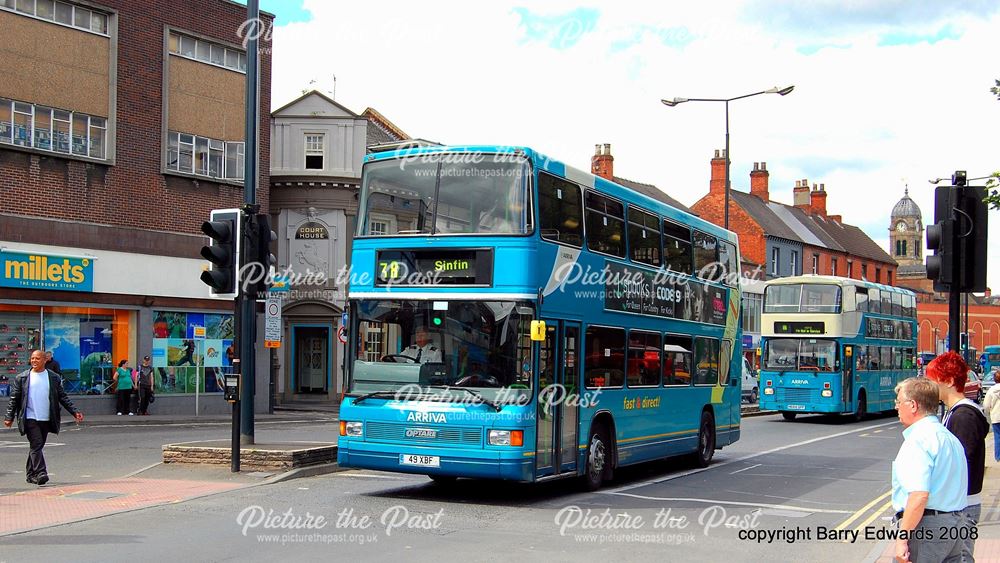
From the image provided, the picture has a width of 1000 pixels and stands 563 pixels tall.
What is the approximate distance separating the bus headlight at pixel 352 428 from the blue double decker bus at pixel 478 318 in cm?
2

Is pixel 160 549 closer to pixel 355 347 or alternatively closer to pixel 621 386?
pixel 355 347

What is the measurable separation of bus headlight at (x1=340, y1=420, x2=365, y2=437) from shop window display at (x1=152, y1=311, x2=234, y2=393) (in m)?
17.7

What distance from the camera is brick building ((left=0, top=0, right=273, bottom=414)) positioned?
2642cm

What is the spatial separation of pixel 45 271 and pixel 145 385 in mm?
4245

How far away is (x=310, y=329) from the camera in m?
39.8

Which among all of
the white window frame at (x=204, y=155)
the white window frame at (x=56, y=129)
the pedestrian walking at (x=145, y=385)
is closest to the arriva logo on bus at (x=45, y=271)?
the pedestrian walking at (x=145, y=385)

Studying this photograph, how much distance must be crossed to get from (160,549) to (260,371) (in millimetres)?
24896

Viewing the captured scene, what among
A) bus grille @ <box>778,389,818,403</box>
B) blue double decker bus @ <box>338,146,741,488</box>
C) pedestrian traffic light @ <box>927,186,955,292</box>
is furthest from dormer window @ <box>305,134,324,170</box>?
pedestrian traffic light @ <box>927,186,955,292</box>

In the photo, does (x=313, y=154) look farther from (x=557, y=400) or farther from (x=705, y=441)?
(x=557, y=400)

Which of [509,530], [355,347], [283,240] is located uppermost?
[283,240]

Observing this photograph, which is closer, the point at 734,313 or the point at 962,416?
the point at 962,416

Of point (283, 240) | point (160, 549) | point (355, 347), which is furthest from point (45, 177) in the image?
point (160, 549)

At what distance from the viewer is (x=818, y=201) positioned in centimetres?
7725

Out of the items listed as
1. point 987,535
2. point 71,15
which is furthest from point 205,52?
point 987,535
